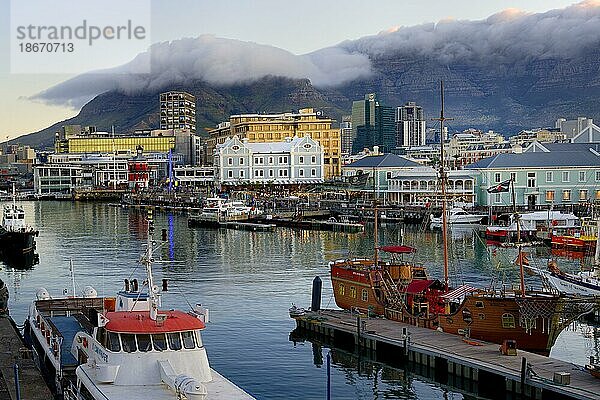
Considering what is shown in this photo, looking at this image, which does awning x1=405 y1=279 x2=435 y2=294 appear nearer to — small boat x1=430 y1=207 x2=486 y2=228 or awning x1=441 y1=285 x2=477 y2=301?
awning x1=441 y1=285 x2=477 y2=301

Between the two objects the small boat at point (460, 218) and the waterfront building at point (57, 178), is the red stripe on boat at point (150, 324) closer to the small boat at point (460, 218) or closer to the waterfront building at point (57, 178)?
the small boat at point (460, 218)

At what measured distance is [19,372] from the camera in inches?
918

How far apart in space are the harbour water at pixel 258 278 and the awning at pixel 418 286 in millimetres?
3919

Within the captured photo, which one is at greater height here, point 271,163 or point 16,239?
point 271,163

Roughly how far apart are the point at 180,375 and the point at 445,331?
14.6 m

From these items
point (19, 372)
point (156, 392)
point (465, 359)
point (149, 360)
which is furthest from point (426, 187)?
point (156, 392)

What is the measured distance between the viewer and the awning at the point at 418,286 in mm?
33156

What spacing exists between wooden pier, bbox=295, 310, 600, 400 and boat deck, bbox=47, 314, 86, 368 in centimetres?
946

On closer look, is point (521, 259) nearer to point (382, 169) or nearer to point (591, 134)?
point (382, 169)

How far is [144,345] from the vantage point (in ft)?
64.8

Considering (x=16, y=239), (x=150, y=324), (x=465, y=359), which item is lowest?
(x=465, y=359)

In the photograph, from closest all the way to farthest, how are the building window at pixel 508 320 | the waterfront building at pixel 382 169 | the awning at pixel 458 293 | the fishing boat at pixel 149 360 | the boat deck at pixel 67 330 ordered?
the fishing boat at pixel 149 360 → the boat deck at pixel 67 330 → the building window at pixel 508 320 → the awning at pixel 458 293 → the waterfront building at pixel 382 169

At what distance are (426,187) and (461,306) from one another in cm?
7476

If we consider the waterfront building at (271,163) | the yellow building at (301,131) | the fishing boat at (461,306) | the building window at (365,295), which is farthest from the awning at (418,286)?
the yellow building at (301,131)
